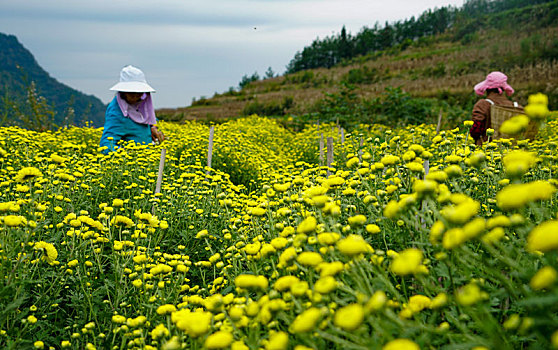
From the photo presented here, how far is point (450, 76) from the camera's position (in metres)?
27.6

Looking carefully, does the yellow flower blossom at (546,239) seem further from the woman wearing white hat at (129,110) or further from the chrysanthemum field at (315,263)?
the woman wearing white hat at (129,110)

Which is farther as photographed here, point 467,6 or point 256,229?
point 467,6

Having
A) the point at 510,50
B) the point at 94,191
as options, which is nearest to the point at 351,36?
the point at 510,50

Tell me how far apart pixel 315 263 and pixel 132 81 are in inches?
214

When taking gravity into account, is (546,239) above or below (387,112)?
below

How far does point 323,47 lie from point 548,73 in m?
60.1

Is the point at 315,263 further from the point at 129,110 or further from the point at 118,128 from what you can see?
the point at 129,110

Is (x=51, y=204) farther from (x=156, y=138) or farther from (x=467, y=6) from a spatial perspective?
(x=467, y=6)

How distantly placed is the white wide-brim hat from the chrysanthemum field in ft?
4.45

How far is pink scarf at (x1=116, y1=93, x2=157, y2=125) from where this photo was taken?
5.87 metres

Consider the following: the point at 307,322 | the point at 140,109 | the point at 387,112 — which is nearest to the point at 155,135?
the point at 140,109

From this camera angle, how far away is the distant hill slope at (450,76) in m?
20.1

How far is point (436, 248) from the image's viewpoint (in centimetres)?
143

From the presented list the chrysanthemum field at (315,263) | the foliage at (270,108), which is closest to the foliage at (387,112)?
the chrysanthemum field at (315,263)
